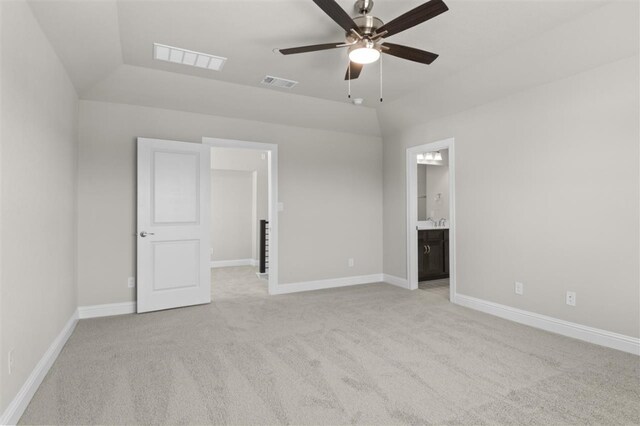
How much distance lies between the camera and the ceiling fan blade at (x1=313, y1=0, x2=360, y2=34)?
209 cm

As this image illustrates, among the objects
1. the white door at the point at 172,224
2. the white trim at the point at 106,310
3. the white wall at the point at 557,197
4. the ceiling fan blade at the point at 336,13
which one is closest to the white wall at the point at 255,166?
the white door at the point at 172,224

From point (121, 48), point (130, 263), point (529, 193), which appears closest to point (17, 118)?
point (121, 48)

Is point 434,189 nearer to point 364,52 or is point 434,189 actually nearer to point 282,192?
point 282,192

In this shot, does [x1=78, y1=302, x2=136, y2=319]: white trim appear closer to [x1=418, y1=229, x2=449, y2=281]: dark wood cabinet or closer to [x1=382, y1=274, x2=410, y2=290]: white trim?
[x1=382, y1=274, x2=410, y2=290]: white trim

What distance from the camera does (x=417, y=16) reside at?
7.53 ft

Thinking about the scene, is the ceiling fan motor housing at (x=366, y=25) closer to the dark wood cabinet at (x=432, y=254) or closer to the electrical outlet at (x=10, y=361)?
the electrical outlet at (x=10, y=361)

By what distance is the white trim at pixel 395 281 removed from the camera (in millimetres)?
5477

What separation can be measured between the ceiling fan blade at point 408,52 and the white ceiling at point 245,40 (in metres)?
0.29

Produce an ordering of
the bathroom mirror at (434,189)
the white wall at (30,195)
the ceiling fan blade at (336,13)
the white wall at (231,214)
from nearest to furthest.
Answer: the white wall at (30,195)
the ceiling fan blade at (336,13)
the bathroom mirror at (434,189)
the white wall at (231,214)

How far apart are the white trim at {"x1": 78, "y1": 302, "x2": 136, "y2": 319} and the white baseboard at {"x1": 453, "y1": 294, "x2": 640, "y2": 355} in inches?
158

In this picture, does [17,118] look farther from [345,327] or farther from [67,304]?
[345,327]

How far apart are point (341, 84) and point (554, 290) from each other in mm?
3168

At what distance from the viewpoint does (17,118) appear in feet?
6.87

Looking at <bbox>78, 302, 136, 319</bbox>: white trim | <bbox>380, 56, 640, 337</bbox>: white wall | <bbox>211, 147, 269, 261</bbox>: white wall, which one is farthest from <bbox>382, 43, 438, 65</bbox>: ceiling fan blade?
<bbox>211, 147, 269, 261</bbox>: white wall
